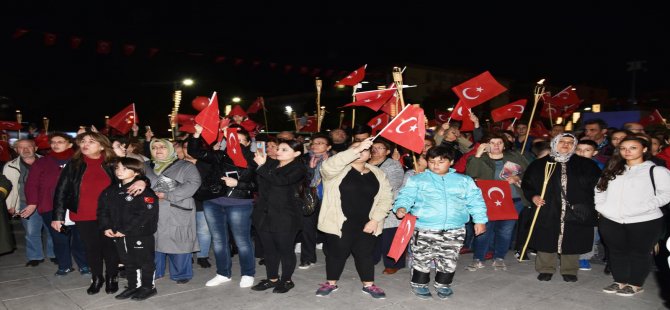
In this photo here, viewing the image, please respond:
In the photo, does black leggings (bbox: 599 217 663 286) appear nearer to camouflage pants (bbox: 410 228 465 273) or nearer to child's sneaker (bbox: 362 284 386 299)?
camouflage pants (bbox: 410 228 465 273)

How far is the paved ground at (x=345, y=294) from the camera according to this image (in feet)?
16.7

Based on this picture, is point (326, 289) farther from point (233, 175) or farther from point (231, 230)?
point (233, 175)

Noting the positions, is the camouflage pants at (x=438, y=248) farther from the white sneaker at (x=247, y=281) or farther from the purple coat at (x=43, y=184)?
the purple coat at (x=43, y=184)

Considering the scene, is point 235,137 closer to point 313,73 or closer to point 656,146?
point 656,146

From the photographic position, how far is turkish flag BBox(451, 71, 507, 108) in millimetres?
7473

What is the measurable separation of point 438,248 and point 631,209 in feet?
6.85

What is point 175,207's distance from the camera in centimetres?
567

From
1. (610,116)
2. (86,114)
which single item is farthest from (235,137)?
(86,114)

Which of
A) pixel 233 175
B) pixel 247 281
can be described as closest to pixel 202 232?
pixel 247 281

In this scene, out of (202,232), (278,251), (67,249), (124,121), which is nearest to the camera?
(278,251)

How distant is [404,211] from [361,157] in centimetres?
71

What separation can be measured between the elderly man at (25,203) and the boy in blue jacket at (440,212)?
4.91m

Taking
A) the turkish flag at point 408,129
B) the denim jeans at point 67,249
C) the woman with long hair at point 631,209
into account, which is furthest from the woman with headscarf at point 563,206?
the denim jeans at point 67,249

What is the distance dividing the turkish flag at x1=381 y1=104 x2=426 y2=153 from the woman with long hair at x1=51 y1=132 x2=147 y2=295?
3.18 metres
